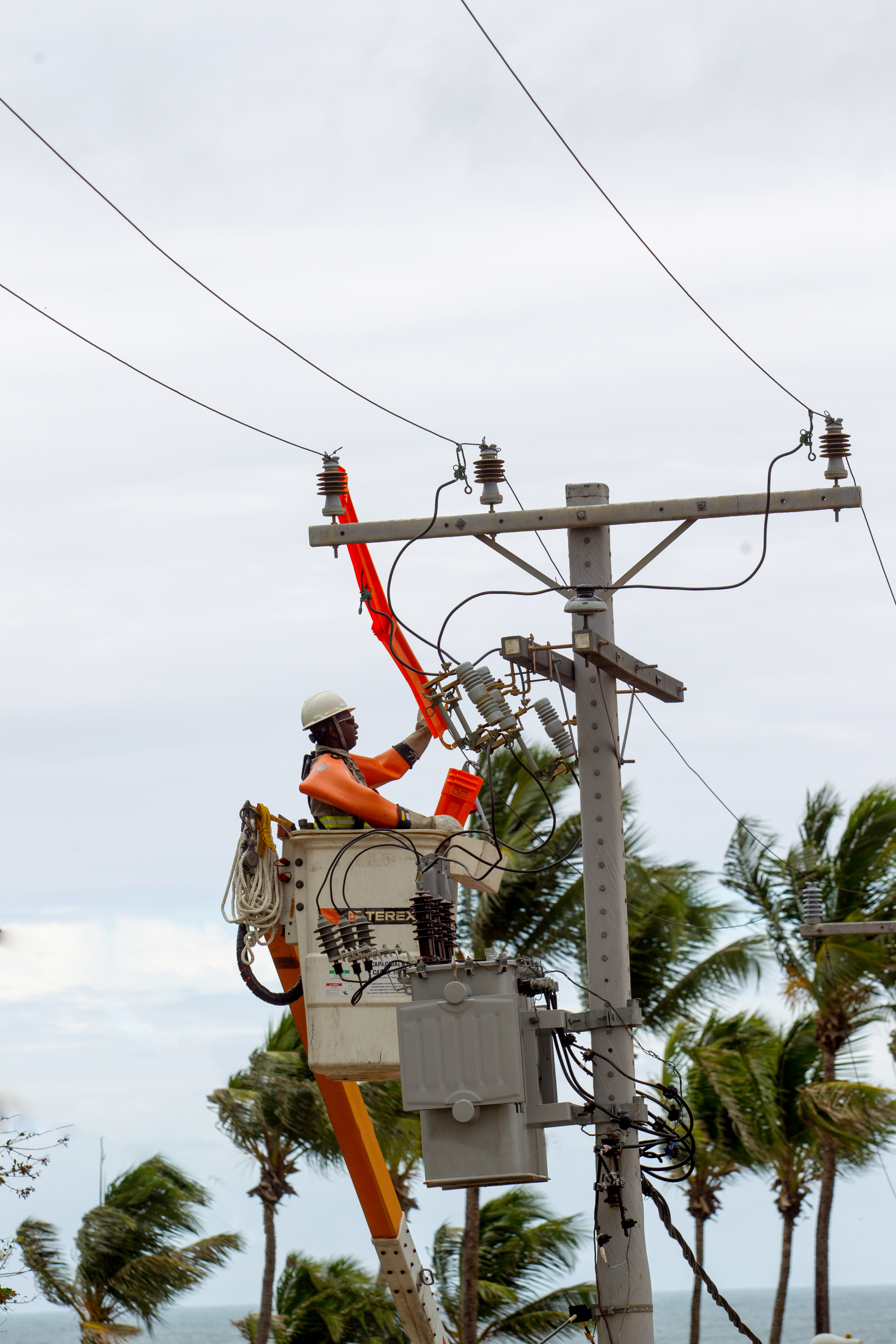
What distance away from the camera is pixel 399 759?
46.8 ft

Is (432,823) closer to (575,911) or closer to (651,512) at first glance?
(651,512)

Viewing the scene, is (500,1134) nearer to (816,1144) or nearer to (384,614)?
(384,614)

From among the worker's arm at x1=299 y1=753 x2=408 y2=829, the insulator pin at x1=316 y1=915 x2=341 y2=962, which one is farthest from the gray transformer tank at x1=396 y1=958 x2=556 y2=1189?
the worker's arm at x1=299 y1=753 x2=408 y2=829

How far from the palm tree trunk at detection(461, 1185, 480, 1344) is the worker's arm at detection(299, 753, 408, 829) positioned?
1563cm

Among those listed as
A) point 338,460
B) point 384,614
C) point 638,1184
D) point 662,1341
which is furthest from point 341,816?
point 662,1341

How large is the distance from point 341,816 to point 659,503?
3.28m

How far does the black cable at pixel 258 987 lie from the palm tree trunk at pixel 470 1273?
47.8ft

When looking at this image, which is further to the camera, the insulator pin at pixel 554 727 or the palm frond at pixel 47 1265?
the palm frond at pixel 47 1265

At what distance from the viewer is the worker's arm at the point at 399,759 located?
1420 centimetres

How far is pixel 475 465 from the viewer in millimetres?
12844

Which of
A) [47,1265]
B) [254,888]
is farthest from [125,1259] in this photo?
[254,888]

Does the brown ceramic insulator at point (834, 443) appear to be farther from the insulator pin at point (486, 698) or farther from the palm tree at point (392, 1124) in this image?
the palm tree at point (392, 1124)

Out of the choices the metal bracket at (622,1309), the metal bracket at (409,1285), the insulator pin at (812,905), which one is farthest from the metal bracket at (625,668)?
the insulator pin at (812,905)

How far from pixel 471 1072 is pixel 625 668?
9.01ft
